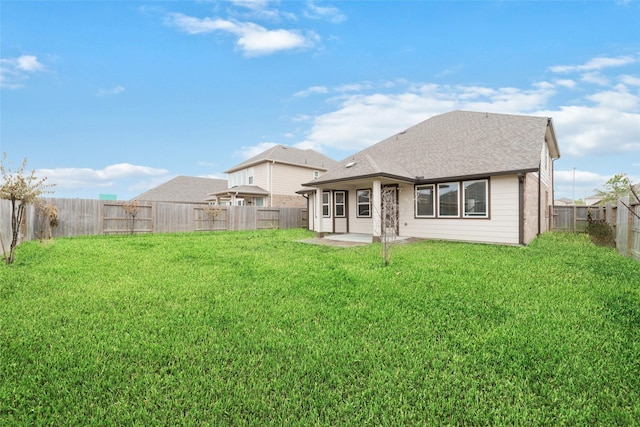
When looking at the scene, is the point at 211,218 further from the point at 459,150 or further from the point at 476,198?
the point at 476,198

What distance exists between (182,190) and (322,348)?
35.7 meters

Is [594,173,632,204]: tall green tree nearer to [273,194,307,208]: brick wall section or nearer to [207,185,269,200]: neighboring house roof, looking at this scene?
[273,194,307,208]: brick wall section

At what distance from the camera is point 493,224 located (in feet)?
37.2

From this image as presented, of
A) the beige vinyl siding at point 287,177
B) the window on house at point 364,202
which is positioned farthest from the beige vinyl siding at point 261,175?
the window on house at point 364,202

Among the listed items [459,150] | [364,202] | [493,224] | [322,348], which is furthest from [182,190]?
[322,348]

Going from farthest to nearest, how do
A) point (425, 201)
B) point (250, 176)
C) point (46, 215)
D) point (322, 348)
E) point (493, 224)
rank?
point (250, 176) < point (46, 215) < point (425, 201) < point (493, 224) < point (322, 348)

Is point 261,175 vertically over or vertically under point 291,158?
under

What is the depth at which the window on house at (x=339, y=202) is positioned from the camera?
640 inches

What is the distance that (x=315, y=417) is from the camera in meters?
2.19

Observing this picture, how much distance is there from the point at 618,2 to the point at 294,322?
13.3 meters

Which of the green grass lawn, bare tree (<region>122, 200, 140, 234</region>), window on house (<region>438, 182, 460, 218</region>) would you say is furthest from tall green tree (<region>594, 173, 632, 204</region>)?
bare tree (<region>122, 200, 140, 234</region>)

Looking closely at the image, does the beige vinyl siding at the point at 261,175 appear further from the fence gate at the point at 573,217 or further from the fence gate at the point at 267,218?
the fence gate at the point at 573,217

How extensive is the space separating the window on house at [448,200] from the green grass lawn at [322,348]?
6.00 metres

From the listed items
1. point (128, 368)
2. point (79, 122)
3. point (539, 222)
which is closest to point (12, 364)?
point (128, 368)
